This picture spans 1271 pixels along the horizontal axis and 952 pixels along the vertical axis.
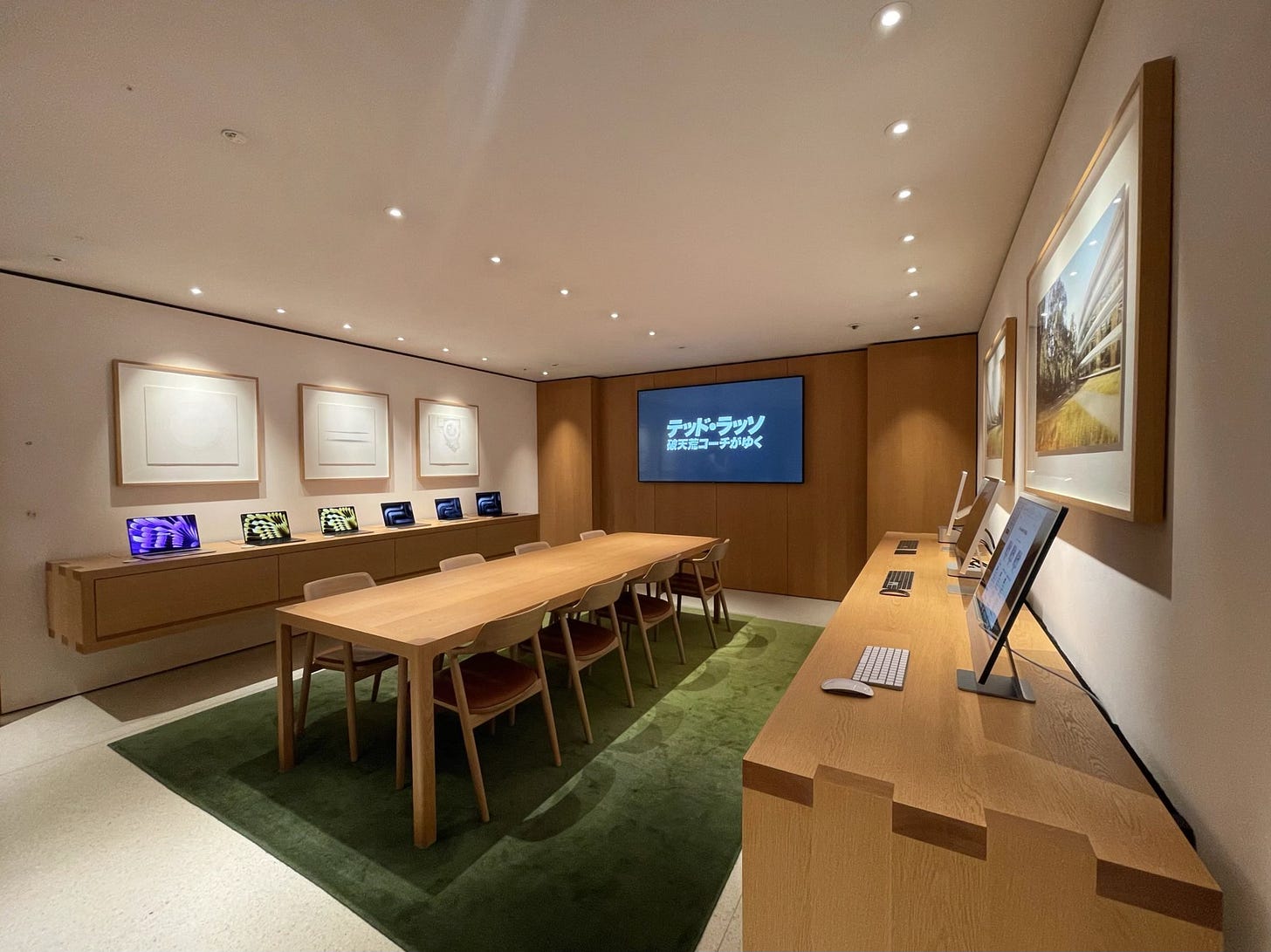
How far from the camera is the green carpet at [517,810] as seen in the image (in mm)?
1640

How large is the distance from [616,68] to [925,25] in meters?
0.85

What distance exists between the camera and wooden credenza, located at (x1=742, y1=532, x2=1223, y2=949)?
0.77 metres

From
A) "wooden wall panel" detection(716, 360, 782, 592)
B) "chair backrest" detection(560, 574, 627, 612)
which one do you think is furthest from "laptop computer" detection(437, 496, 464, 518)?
"chair backrest" detection(560, 574, 627, 612)

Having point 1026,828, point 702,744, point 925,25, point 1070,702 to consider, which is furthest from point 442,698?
point 925,25

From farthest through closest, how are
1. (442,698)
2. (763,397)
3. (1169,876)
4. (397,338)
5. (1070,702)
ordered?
(763,397), (397,338), (442,698), (1070,702), (1169,876)

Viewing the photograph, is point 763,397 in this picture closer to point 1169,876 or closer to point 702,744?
point 702,744

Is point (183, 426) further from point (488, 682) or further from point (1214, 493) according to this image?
point (1214, 493)

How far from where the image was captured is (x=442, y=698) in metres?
2.19

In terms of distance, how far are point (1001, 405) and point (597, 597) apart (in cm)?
242

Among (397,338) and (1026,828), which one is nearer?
(1026,828)

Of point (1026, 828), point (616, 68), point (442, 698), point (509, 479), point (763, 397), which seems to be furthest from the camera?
point (509, 479)

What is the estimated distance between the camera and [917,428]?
189 inches

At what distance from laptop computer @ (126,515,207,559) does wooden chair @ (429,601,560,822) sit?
8.38 feet

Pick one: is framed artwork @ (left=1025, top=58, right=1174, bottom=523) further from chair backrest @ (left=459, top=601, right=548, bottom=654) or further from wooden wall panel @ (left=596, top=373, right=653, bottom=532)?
wooden wall panel @ (left=596, top=373, right=653, bottom=532)
